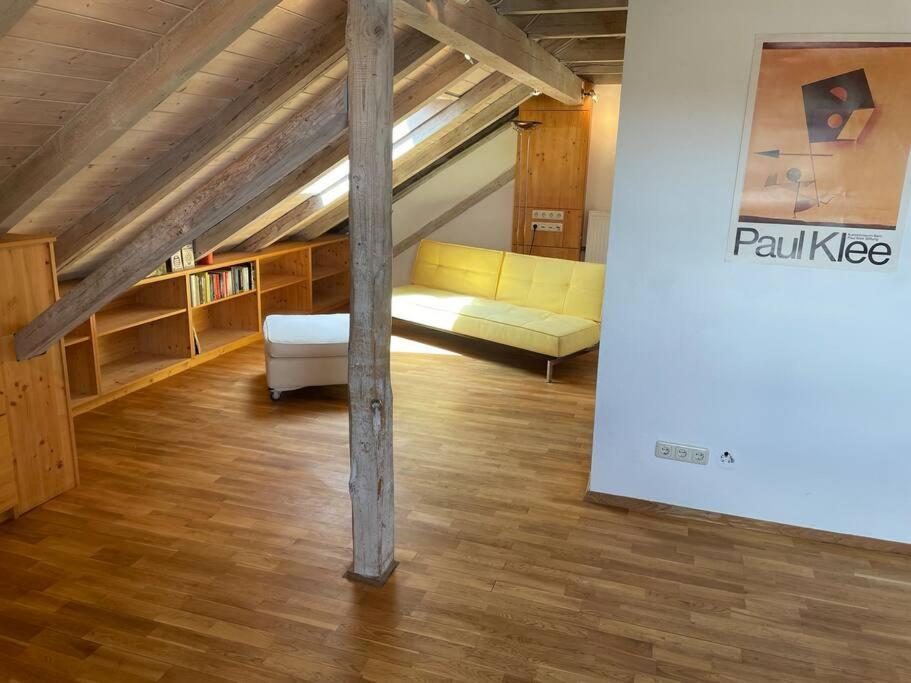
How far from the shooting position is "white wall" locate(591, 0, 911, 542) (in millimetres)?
2699

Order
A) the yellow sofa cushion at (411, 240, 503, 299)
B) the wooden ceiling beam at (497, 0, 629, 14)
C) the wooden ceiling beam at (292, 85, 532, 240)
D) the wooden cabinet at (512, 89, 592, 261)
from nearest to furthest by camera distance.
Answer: the wooden ceiling beam at (497, 0, 629, 14) < the wooden ceiling beam at (292, 85, 532, 240) < the yellow sofa cushion at (411, 240, 503, 299) < the wooden cabinet at (512, 89, 592, 261)

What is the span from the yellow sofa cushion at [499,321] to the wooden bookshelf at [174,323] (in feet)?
3.55

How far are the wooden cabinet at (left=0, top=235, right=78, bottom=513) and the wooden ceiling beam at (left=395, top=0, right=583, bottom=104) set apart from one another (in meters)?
1.89

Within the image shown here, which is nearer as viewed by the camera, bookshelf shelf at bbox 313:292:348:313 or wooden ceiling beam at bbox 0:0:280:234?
wooden ceiling beam at bbox 0:0:280:234

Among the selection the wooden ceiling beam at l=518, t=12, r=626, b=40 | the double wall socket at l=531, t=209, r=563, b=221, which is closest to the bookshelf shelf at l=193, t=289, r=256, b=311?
the double wall socket at l=531, t=209, r=563, b=221

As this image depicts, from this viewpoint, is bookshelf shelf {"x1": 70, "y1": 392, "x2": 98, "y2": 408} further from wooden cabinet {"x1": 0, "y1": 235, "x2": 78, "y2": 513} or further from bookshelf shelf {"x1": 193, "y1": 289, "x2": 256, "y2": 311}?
bookshelf shelf {"x1": 193, "y1": 289, "x2": 256, "y2": 311}

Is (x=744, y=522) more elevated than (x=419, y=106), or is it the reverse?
(x=419, y=106)

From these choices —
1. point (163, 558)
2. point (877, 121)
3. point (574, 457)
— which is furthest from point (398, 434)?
point (877, 121)

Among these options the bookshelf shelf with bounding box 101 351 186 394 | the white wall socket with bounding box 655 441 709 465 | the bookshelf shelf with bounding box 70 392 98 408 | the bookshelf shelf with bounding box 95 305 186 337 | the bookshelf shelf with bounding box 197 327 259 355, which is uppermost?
the bookshelf shelf with bounding box 95 305 186 337

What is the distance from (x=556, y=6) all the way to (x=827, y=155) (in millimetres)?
1589

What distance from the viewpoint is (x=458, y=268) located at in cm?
631

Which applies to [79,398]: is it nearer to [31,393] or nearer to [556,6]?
[31,393]

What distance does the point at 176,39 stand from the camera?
8.12ft

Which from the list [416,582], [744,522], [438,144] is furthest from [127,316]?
[744,522]
